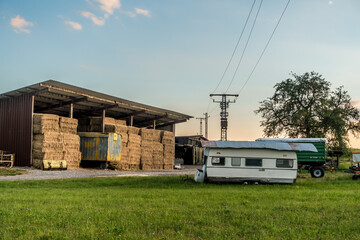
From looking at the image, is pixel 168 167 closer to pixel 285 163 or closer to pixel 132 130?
pixel 132 130

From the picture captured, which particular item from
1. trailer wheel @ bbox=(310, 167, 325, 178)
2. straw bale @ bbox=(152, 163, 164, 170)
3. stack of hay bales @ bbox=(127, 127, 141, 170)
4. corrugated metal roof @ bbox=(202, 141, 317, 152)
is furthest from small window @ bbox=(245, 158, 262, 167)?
straw bale @ bbox=(152, 163, 164, 170)

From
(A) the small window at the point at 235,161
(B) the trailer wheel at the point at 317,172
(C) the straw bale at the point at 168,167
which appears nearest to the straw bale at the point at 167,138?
(C) the straw bale at the point at 168,167

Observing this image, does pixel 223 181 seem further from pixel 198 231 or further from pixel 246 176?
pixel 198 231

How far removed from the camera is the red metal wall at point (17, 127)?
1207 inches

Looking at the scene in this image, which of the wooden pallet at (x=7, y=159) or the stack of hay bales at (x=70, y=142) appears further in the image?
the stack of hay bales at (x=70, y=142)

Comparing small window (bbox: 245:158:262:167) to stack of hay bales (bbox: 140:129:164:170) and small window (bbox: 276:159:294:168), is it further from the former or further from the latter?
stack of hay bales (bbox: 140:129:164:170)

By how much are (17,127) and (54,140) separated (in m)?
3.71

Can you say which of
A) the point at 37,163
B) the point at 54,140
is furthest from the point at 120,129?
the point at 37,163

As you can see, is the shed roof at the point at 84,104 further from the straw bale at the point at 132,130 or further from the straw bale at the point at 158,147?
the straw bale at the point at 158,147

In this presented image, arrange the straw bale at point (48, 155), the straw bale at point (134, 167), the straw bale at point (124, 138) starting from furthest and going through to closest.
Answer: the straw bale at point (134, 167) < the straw bale at point (124, 138) < the straw bale at point (48, 155)

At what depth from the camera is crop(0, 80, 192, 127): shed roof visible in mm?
→ 31453

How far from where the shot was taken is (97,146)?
35031 mm

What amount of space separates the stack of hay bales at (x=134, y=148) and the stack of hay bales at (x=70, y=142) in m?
6.76

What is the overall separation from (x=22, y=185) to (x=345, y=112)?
45900 mm
